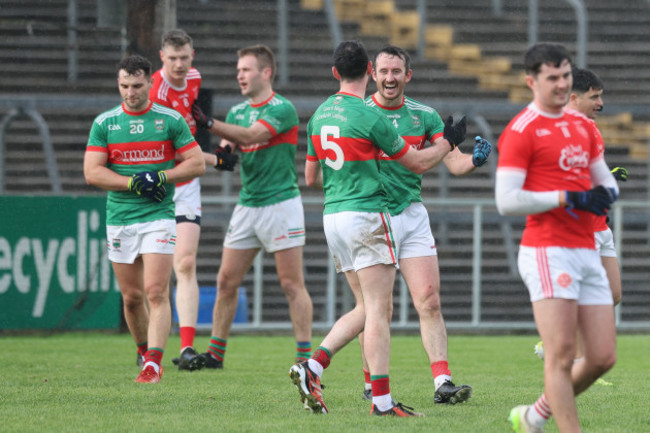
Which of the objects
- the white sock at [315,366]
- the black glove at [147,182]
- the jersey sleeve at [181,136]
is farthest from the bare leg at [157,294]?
the white sock at [315,366]

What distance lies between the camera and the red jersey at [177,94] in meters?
9.62

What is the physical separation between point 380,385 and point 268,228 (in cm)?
318

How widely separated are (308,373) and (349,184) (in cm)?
109

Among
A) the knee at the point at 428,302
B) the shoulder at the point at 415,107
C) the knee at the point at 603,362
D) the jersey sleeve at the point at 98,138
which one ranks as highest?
the shoulder at the point at 415,107

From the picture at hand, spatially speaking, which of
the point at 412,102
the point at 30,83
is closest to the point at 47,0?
the point at 30,83

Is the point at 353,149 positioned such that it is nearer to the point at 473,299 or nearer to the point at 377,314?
the point at 377,314

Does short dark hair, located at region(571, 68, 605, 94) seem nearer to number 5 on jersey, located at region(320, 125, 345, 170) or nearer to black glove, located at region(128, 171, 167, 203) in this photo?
number 5 on jersey, located at region(320, 125, 345, 170)

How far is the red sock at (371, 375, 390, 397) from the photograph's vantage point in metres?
6.51

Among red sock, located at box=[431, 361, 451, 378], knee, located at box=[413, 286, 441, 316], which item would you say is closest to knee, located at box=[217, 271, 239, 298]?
knee, located at box=[413, 286, 441, 316]

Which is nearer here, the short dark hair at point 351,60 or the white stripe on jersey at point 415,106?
the short dark hair at point 351,60

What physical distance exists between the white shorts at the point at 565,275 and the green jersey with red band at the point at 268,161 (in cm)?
433

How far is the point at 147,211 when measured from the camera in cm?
846

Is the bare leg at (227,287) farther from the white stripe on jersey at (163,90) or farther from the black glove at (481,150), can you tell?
the black glove at (481,150)

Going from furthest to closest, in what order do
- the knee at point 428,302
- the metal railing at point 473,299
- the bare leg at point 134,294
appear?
the metal railing at point 473,299 < the bare leg at point 134,294 < the knee at point 428,302
